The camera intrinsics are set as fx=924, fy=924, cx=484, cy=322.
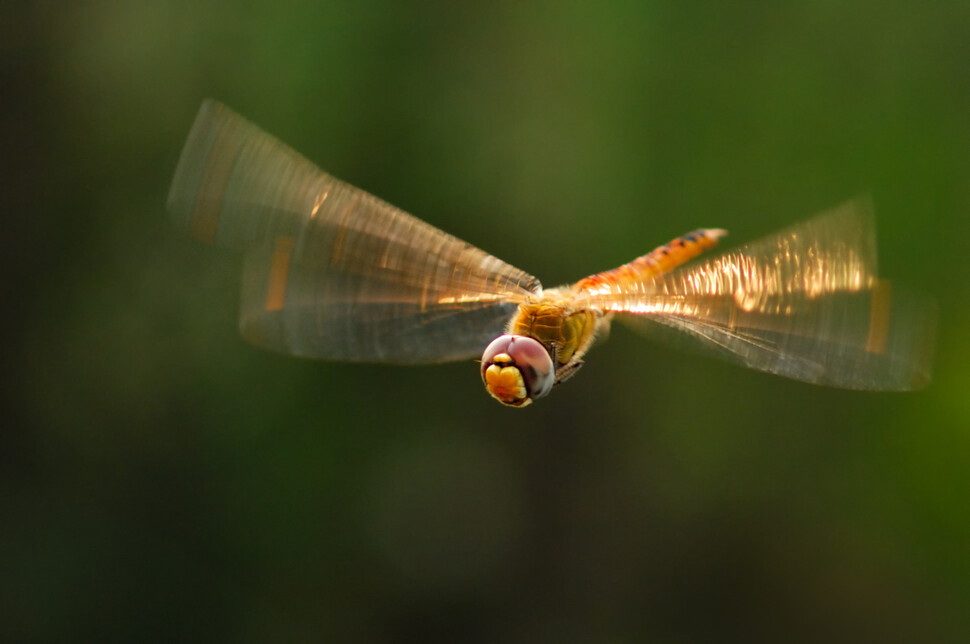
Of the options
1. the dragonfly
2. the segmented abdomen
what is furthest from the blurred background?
the dragonfly

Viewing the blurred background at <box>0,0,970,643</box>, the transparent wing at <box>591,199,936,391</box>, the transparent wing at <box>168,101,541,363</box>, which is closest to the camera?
the transparent wing at <box>591,199,936,391</box>

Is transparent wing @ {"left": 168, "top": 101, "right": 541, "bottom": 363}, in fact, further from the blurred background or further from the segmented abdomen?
the blurred background

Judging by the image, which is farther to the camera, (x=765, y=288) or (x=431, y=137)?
(x=431, y=137)

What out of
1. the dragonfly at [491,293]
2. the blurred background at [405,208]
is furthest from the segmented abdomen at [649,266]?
the blurred background at [405,208]

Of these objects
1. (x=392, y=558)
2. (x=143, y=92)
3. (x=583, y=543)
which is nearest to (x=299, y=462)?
(x=392, y=558)

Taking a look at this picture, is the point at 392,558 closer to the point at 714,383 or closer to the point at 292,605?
the point at 292,605

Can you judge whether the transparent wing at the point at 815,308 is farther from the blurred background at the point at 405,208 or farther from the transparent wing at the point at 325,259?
the blurred background at the point at 405,208

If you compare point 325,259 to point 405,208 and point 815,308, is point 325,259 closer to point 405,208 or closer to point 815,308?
point 815,308
